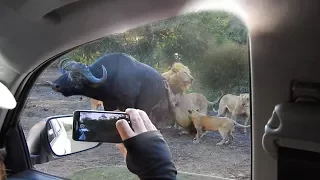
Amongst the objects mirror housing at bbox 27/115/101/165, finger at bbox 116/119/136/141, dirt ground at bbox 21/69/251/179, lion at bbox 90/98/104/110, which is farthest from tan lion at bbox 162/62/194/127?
mirror housing at bbox 27/115/101/165

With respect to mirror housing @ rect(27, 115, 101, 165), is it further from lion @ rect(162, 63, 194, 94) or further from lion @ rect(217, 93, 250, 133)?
lion @ rect(217, 93, 250, 133)

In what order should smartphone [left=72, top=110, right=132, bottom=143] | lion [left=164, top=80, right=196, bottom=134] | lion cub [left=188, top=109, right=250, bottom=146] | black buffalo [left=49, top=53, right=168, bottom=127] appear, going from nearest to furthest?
lion cub [left=188, top=109, right=250, bottom=146], lion [left=164, top=80, right=196, bottom=134], black buffalo [left=49, top=53, right=168, bottom=127], smartphone [left=72, top=110, right=132, bottom=143]

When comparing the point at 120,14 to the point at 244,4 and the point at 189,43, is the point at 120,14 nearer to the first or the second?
the point at 189,43

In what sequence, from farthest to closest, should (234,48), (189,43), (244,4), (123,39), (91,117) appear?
(91,117) → (123,39) → (189,43) → (234,48) → (244,4)

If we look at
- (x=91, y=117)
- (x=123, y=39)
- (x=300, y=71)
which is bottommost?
(x=91, y=117)

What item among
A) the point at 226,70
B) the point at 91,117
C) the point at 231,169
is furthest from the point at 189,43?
the point at 91,117

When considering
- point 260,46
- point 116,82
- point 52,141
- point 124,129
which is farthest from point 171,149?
point 52,141

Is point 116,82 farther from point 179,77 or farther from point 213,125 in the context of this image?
point 213,125
